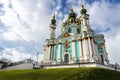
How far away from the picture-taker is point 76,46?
1777 inches

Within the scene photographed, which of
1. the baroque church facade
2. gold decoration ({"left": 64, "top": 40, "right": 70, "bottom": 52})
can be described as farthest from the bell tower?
gold decoration ({"left": 64, "top": 40, "right": 70, "bottom": 52})

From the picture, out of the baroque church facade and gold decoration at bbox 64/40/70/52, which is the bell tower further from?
gold decoration at bbox 64/40/70/52

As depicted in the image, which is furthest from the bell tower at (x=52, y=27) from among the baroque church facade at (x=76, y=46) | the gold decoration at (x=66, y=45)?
the gold decoration at (x=66, y=45)

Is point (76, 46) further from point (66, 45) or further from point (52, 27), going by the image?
point (52, 27)

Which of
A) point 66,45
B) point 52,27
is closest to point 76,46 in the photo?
point 66,45

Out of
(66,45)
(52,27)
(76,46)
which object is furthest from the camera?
(52,27)

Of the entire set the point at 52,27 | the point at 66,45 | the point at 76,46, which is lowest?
the point at 76,46

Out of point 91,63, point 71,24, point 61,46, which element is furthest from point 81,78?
point 71,24

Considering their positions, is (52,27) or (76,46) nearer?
(76,46)

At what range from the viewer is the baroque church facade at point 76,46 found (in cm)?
4157

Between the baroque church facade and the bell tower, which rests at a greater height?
the bell tower

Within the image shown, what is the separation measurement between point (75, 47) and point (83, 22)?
29.4 ft

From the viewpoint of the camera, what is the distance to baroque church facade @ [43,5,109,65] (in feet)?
136

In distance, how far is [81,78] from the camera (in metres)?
21.2
